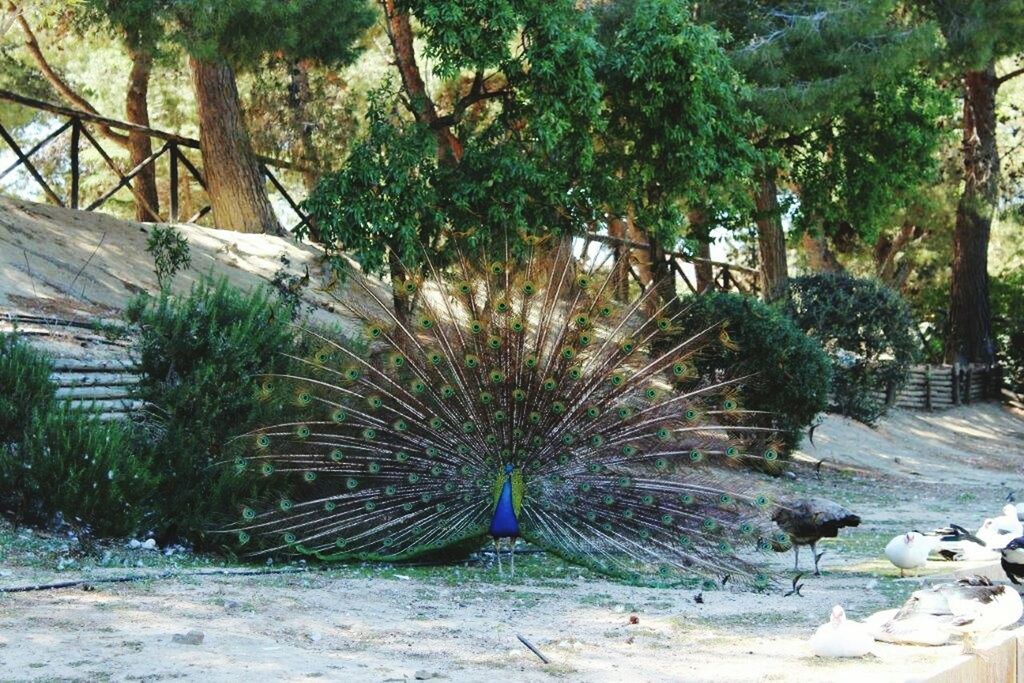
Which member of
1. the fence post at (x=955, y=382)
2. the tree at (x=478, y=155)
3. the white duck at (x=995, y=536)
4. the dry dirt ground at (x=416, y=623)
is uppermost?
the tree at (x=478, y=155)

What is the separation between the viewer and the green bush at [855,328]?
22422 mm

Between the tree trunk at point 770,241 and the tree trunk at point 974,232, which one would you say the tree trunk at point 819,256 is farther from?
the tree trunk at point 770,241

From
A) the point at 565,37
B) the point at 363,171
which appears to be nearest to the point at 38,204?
the point at 363,171

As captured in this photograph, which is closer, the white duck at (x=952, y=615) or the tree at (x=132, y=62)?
the white duck at (x=952, y=615)

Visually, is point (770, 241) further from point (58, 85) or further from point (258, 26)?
point (58, 85)

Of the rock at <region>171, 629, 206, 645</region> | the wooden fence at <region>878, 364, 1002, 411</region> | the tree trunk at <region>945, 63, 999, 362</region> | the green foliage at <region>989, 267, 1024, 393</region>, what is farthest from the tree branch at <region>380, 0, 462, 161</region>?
the green foliage at <region>989, 267, 1024, 393</region>

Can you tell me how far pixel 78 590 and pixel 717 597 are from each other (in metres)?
4.26

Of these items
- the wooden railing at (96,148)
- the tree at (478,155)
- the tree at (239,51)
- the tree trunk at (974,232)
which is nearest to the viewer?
the tree at (239,51)

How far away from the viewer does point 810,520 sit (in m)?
9.82

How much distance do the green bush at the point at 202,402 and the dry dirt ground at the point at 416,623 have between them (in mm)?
493

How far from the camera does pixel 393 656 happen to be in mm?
6770

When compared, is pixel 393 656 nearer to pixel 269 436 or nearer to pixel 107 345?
pixel 269 436

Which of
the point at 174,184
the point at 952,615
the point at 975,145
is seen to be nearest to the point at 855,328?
the point at 975,145

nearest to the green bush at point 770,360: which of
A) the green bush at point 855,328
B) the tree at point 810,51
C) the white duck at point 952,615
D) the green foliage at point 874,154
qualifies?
the tree at point 810,51
